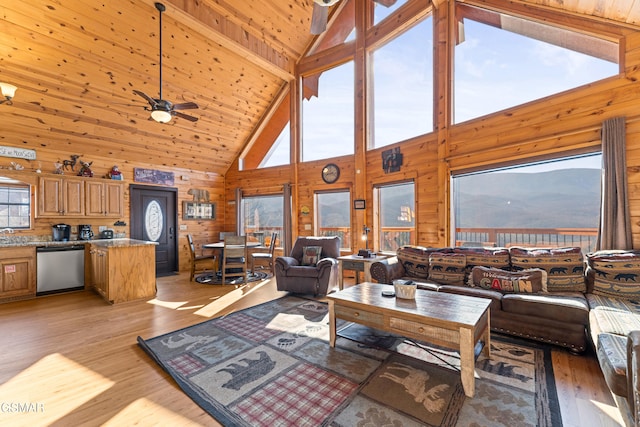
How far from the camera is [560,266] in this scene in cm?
299

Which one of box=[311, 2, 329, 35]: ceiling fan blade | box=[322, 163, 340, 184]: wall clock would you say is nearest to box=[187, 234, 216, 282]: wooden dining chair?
box=[322, 163, 340, 184]: wall clock

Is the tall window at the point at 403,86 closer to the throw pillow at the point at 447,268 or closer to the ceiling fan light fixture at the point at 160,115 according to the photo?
the throw pillow at the point at 447,268

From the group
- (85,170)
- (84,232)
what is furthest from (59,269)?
(85,170)

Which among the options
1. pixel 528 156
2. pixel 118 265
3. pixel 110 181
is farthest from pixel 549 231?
pixel 110 181

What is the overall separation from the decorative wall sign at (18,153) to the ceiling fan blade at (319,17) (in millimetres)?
5270

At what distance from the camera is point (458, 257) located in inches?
139

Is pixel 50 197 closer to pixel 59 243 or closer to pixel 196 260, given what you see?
pixel 59 243

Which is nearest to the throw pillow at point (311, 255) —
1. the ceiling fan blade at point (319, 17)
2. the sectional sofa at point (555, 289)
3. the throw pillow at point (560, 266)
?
the sectional sofa at point (555, 289)

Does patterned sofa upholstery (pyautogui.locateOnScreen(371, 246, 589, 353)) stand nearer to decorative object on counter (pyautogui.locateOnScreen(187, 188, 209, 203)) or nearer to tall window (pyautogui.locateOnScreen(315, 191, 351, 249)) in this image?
tall window (pyautogui.locateOnScreen(315, 191, 351, 249))

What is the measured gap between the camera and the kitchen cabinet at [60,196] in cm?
471

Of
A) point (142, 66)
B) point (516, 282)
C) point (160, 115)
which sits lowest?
point (516, 282)

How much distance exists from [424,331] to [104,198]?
20.3ft

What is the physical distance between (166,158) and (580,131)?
293 inches

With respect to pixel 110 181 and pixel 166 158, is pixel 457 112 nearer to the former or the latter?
pixel 166 158
